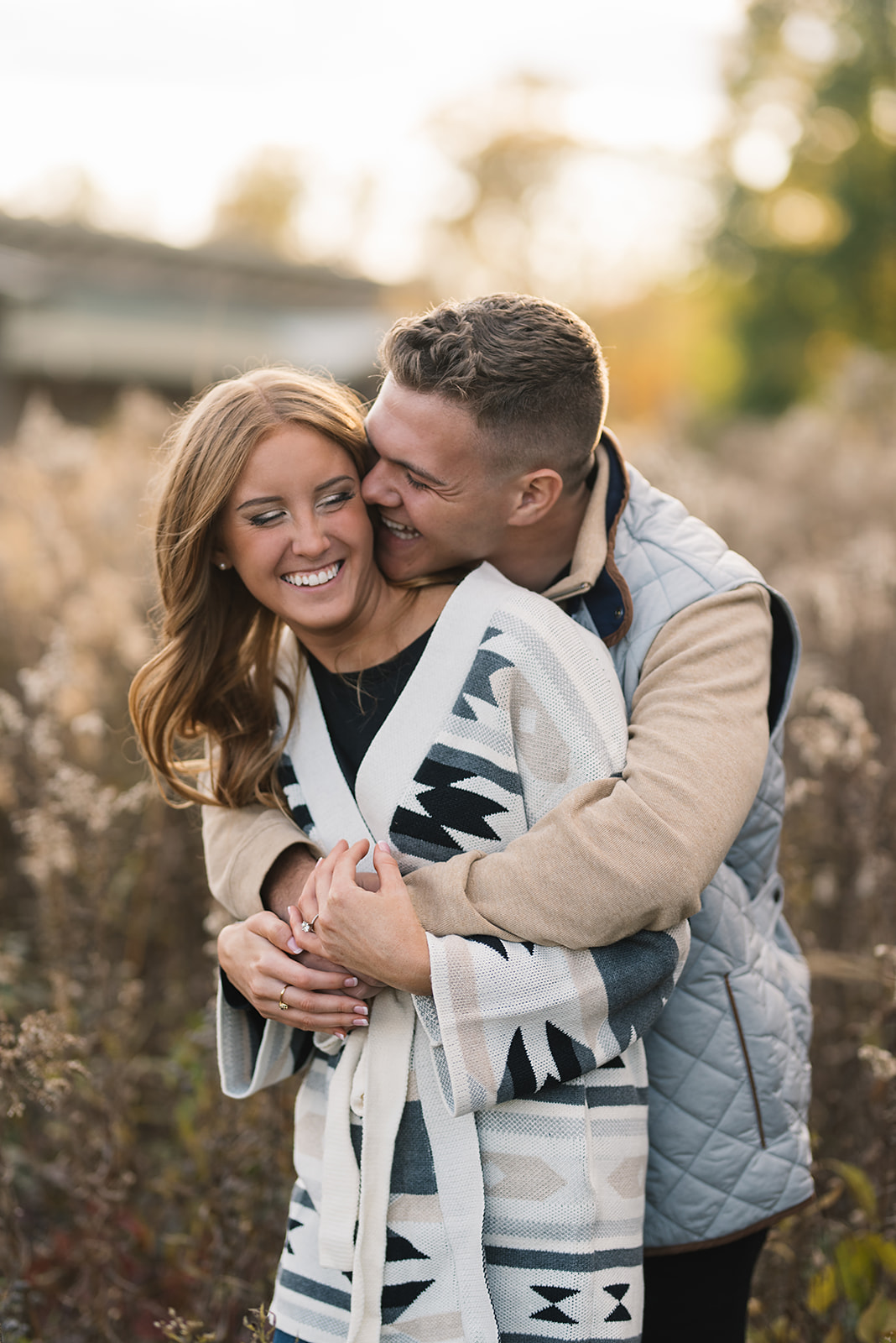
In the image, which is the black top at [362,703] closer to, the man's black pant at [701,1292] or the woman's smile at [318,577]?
the woman's smile at [318,577]

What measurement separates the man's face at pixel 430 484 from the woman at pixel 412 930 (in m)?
0.05

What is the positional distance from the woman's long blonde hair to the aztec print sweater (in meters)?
0.31

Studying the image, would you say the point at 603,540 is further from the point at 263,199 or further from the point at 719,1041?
the point at 263,199

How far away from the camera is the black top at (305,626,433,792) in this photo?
5.78 feet

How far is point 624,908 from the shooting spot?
144 centimetres

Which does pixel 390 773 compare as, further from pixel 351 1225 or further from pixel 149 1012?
pixel 149 1012

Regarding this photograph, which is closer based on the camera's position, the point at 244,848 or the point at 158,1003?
the point at 244,848

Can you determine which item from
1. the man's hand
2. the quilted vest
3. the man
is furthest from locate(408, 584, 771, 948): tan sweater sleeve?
the man's hand

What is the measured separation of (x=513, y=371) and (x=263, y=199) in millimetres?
38654

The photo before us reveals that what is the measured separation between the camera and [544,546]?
74.8 inches

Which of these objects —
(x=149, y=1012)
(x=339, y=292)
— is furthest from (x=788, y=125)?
(x=149, y=1012)

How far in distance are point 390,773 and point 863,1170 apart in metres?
1.57

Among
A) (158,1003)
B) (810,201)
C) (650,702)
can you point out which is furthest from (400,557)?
(810,201)

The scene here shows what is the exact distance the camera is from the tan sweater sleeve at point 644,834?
1.44 meters
